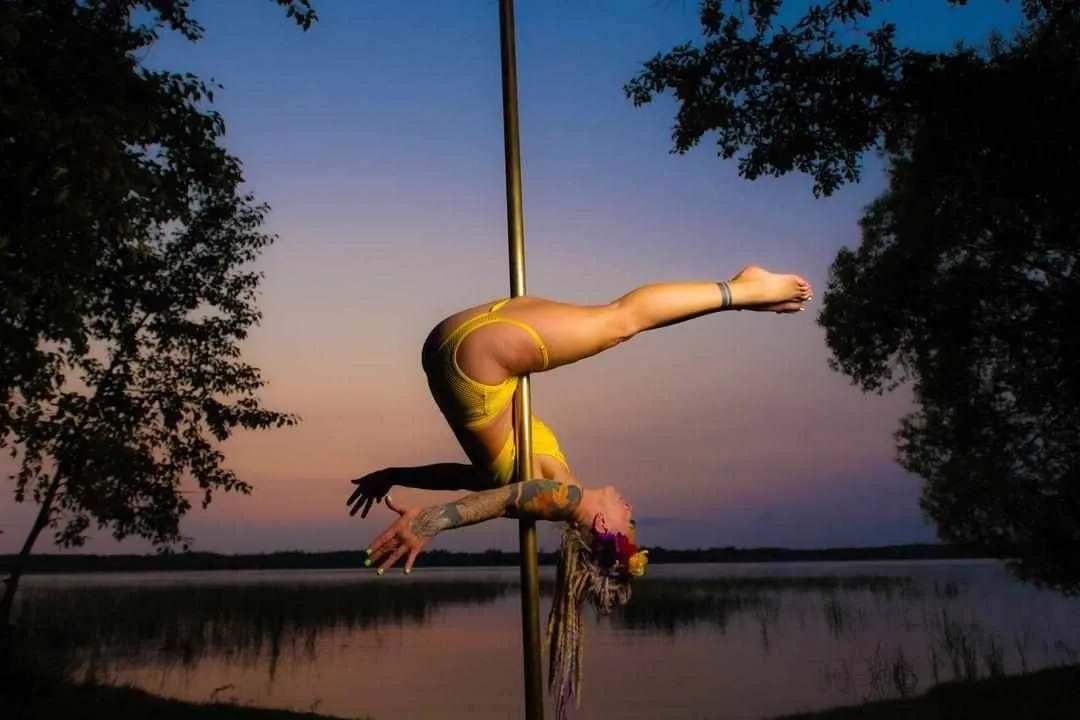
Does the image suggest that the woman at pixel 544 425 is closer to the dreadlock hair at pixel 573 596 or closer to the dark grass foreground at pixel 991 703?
→ the dreadlock hair at pixel 573 596

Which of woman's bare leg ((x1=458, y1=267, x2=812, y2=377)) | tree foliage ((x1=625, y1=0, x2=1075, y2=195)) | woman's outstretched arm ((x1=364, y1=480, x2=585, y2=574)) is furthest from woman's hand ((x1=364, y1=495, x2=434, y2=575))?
tree foliage ((x1=625, y1=0, x2=1075, y2=195))

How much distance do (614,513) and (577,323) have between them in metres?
0.65

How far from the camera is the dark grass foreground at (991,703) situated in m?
9.17

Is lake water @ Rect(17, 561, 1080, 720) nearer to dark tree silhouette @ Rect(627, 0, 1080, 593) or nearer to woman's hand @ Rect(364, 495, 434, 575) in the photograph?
dark tree silhouette @ Rect(627, 0, 1080, 593)

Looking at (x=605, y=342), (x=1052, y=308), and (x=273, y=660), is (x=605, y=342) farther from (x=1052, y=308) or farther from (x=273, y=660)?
(x=273, y=660)

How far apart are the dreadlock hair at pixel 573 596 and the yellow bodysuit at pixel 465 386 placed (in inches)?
16.0

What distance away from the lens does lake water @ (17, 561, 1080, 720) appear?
12453 millimetres

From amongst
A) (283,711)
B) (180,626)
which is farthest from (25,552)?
(180,626)

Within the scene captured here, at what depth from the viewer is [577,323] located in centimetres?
310

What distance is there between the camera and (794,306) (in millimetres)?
3395

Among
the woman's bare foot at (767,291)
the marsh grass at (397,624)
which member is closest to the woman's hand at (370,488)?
the woman's bare foot at (767,291)

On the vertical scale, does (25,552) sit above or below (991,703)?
above

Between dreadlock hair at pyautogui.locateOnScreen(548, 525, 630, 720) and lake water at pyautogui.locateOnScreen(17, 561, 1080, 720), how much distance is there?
27.8ft

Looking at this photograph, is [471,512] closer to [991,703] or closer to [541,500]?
[541,500]
